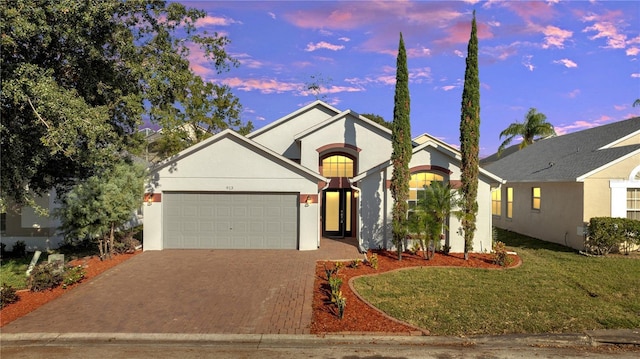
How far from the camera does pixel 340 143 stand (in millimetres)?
19500

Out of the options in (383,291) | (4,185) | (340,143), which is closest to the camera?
(383,291)

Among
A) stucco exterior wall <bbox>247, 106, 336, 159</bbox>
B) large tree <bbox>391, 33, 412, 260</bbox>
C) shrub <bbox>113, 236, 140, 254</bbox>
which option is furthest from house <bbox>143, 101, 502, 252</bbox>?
stucco exterior wall <bbox>247, 106, 336, 159</bbox>

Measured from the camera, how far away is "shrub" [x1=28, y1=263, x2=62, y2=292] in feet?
34.7

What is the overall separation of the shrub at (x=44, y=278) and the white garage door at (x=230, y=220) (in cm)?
556

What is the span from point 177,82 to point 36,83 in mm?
4903

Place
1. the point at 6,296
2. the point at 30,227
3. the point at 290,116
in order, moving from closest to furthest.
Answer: the point at 6,296 → the point at 30,227 → the point at 290,116

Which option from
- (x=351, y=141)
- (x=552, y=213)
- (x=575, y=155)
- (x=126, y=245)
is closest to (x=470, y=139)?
(x=351, y=141)

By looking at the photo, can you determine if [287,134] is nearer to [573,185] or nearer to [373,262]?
[373,262]

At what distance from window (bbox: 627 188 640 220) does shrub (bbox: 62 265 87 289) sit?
20.7 m

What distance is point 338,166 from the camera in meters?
20.2

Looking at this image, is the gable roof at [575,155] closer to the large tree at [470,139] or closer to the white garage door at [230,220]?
the large tree at [470,139]

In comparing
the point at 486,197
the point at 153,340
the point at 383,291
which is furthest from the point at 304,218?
the point at 153,340

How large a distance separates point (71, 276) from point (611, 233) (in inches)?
746

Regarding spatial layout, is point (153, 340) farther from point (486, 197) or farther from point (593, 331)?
point (486, 197)
